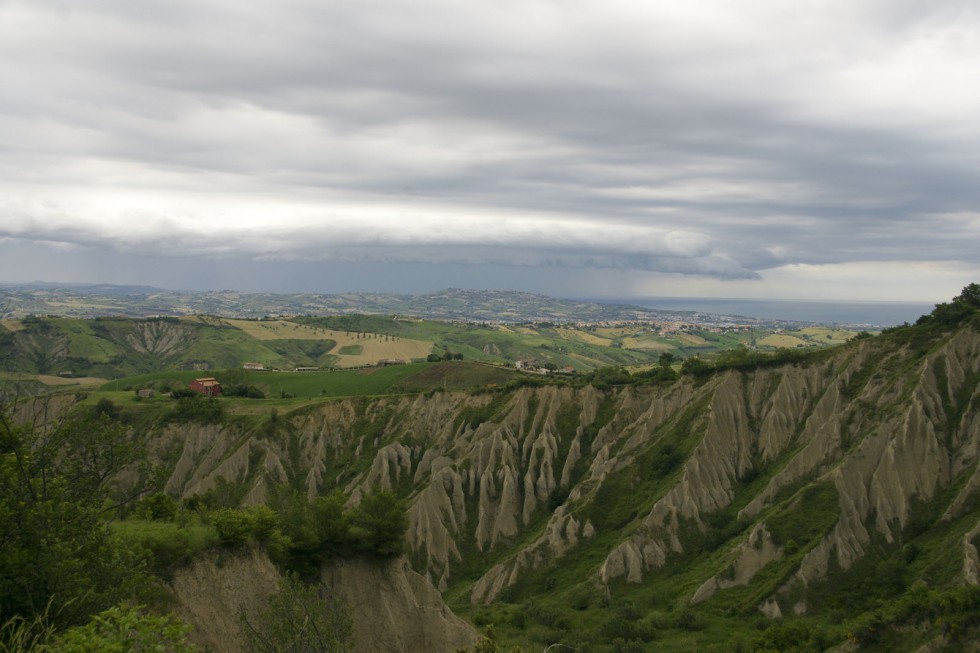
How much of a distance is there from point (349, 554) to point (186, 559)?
1200 cm

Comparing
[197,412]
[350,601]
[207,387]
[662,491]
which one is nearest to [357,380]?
[207,387]

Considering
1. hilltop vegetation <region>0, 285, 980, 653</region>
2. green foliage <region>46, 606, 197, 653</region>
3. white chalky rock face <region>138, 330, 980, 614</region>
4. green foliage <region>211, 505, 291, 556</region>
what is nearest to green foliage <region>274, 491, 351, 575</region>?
hilltop vegetation <region>0, 285, 980, 653</region>

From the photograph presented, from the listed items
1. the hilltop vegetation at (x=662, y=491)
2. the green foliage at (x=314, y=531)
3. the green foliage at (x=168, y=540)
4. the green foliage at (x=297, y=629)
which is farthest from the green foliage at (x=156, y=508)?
the green foliage at (x=297, y=629)

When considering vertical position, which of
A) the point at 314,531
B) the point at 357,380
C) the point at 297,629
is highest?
the point at 297,629

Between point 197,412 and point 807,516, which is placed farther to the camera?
point 197,412

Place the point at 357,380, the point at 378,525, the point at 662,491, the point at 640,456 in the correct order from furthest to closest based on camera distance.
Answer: the point at 357,380 → the point at 640,456 → the point at 662,491 → the point at 378,525

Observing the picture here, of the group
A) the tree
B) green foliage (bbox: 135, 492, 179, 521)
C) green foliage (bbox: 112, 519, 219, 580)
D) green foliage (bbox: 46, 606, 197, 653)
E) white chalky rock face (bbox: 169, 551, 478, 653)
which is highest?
the tree

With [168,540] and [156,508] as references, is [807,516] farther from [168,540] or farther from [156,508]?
[156,508]

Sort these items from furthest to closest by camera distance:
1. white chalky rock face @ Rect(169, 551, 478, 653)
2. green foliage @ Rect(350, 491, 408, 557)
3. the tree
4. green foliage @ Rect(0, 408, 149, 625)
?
the tree, green foliage @ Rect(350, 491, 408, 557), white chalky rock face @ Rect(169, 551, 478, 653), green foliage @ Rect(0, 408, 149, 625)

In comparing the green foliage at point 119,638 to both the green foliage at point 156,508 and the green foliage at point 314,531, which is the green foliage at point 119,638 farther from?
the green foliage at point 156,508

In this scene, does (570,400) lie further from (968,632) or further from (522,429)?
(968,632)

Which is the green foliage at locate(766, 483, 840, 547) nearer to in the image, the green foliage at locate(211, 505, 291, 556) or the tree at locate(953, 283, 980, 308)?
the tree at locate(953, 283, 980, 308)

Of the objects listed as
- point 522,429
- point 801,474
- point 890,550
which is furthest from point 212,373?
point 890,550

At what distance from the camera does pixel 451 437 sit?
92688mm
